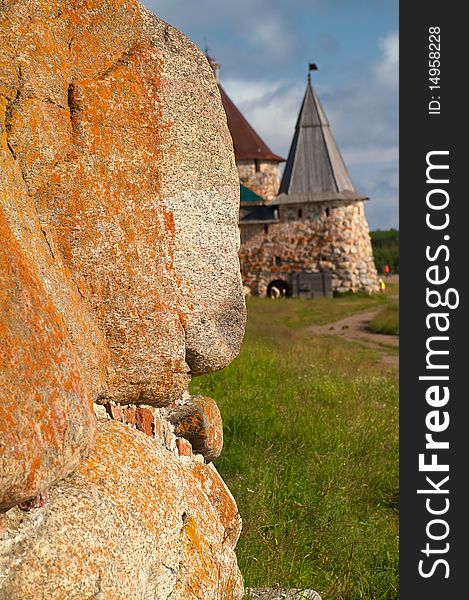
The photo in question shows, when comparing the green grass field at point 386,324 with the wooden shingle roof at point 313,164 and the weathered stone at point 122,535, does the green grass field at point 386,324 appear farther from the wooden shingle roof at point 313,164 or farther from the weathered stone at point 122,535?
the weathered stone at point 122,535

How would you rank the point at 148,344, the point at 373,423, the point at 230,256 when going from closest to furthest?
the point at 148,344
the point at 230,256
the point at 373,423

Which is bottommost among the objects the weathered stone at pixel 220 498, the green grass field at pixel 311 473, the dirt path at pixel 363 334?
the dirt path at pixel 363 334

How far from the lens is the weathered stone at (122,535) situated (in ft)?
6.53

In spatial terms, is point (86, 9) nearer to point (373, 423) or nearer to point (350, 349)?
point (373, 423)

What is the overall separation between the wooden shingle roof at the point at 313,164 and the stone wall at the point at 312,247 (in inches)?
15.8

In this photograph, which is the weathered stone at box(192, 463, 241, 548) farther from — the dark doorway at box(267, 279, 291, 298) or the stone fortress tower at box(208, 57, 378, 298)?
the dark doorway at box(267, 279, 291, 298)

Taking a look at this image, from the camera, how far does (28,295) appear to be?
202 cm

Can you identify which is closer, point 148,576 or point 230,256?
point 148,576

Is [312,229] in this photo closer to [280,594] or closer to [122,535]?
[280,594]

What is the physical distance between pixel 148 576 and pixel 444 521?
197cm

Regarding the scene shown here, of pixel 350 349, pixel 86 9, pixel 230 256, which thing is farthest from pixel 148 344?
pixel 350 349

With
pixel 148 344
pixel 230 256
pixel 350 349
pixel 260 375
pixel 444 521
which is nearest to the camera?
pixel 148 344

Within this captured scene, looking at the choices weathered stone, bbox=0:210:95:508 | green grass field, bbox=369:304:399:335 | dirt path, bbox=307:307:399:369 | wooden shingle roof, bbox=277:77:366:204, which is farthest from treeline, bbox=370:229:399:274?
weathered stone, bbox=0:210:95:508

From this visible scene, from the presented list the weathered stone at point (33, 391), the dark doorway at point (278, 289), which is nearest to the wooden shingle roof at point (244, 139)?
the dark doorway at point (278, 289)
